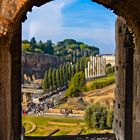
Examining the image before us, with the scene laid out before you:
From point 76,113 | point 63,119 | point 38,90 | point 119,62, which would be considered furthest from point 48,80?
point 119,62

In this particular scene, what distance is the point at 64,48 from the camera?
138 meters

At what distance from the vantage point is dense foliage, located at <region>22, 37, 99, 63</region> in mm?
104812

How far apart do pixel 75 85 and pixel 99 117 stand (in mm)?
35301

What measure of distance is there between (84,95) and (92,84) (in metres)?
7.34

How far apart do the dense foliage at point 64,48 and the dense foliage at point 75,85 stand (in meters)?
20.1

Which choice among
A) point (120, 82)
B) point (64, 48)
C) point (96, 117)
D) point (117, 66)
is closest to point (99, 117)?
point (96, 117)

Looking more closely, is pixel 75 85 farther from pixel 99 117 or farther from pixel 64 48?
pixel 64 48

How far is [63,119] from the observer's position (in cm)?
5241

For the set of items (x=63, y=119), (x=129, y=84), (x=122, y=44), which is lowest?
(x=63, y=119)

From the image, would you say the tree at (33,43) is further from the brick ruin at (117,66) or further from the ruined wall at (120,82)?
the brick ruin at (117,66)

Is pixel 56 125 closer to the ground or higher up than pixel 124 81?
closer to the ground

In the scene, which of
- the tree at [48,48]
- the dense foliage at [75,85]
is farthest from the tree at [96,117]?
the tree at [48,48]

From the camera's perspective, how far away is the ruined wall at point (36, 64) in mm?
89500

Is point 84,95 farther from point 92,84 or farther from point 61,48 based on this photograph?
point 61,48
